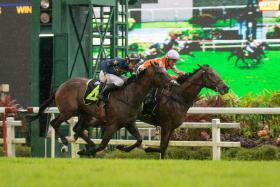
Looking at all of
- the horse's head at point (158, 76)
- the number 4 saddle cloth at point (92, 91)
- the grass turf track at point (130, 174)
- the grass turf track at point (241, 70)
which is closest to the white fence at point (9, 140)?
the number 4 saddle cloth at point (92, 91)

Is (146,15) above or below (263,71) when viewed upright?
above

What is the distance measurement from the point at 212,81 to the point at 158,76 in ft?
3.99

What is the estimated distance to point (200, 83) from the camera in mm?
13758

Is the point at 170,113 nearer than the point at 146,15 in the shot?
Yes

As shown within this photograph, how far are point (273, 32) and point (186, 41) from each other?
9.61 feet

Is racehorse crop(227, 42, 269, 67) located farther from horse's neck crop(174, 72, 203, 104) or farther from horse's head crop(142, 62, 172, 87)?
horse's head crop(142, 62, 172, 87)

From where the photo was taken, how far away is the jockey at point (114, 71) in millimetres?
13242

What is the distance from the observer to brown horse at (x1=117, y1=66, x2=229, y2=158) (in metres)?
13.4

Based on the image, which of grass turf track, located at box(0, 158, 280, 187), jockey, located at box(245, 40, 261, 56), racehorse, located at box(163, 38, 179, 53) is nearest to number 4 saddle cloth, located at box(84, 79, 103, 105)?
grass turf track, located at box(0, 158, 280, 187)

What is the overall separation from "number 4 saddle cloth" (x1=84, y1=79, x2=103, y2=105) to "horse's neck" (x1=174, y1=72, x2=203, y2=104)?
1.15 meters

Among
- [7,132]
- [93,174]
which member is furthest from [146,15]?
[93,174]

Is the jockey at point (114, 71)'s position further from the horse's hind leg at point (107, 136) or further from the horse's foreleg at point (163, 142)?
the horse's foreleg at point (163, 142)

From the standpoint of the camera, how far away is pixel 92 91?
13531 mm

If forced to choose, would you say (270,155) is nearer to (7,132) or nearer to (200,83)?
(200,83)
